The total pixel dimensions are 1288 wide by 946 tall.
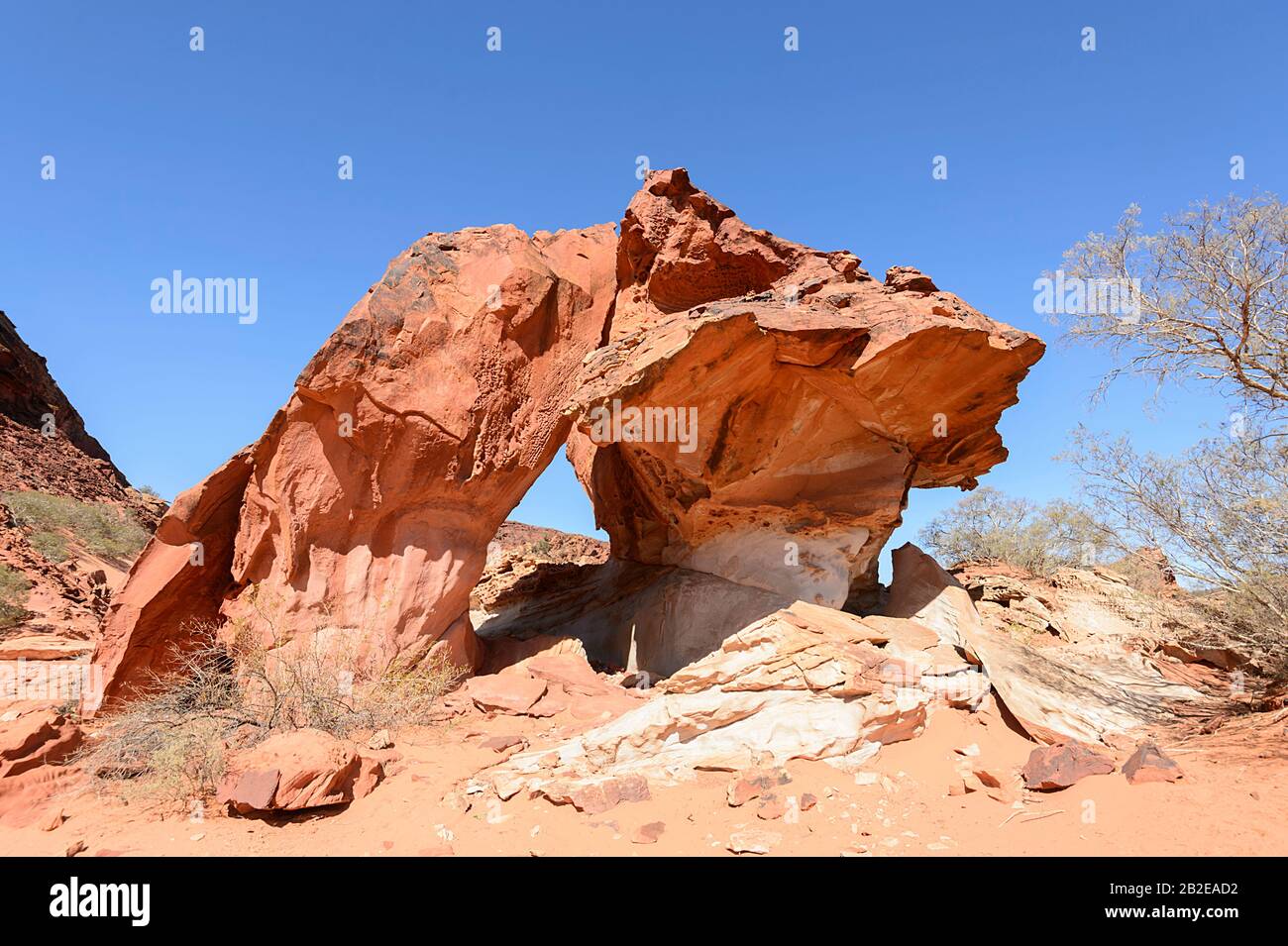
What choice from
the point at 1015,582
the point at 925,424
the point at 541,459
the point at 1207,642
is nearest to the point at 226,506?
the point at 541,459

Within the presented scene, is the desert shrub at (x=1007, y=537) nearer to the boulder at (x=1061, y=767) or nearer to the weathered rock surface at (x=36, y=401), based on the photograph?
the boulder at (x=1061, y=767)

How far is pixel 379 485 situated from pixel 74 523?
14.9 m

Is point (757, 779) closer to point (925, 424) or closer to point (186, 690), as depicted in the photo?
point (925, 424)

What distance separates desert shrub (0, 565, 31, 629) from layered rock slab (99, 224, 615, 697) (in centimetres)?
516

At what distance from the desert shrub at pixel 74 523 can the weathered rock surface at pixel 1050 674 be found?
55.7 ft

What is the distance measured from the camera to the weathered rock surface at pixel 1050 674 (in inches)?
225

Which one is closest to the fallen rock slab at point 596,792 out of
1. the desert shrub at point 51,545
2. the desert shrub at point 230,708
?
the desert shrub at point 230,708

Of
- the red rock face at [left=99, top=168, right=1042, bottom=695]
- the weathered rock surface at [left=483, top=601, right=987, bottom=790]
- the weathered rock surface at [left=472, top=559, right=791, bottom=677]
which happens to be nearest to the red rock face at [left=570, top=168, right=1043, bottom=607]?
the red rock face at [left=99, top=168, right=1042, bottom=695]

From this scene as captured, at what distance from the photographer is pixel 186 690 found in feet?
18.9

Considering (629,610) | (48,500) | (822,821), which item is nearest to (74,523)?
(48,500)

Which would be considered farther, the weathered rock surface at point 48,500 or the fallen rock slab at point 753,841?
the weathered rock surface at point 48,500

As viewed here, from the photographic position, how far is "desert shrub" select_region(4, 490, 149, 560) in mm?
15711

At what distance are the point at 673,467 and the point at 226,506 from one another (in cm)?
460

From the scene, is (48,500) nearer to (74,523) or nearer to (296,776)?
(74,523)
